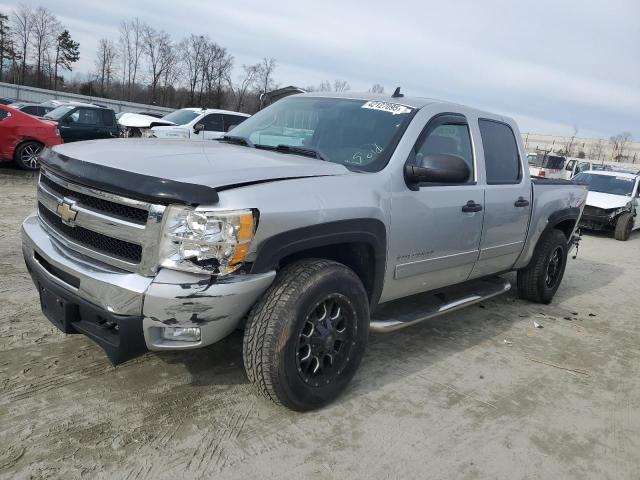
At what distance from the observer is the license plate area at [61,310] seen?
2.76 meters

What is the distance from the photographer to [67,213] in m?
2.86

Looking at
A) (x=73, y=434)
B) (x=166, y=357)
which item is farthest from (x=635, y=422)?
(x=73, y=434)

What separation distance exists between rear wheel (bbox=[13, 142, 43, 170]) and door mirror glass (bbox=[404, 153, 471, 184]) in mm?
10349

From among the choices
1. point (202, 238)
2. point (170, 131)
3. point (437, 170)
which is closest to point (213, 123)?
point (170, 131)

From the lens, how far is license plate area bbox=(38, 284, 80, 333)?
2.76 meters

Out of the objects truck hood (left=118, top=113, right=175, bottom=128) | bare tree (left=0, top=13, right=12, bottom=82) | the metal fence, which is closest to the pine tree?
bare tree (left=0, top=13, right=12, bottom=82)

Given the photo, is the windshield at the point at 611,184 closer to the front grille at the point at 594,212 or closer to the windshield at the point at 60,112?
the front grille at the point at 594,212

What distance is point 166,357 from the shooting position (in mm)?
3547

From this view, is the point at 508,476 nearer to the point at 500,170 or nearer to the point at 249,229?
the point at 249,229

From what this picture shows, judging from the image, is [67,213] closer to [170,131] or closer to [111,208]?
[111,208]

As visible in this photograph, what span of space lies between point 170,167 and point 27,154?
33.9 ft

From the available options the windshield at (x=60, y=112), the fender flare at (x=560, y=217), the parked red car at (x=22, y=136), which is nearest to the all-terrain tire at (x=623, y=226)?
the fender flare at (x=560, y=217)

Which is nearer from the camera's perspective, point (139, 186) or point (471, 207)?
point (139, 186)

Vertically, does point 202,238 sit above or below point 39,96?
above
